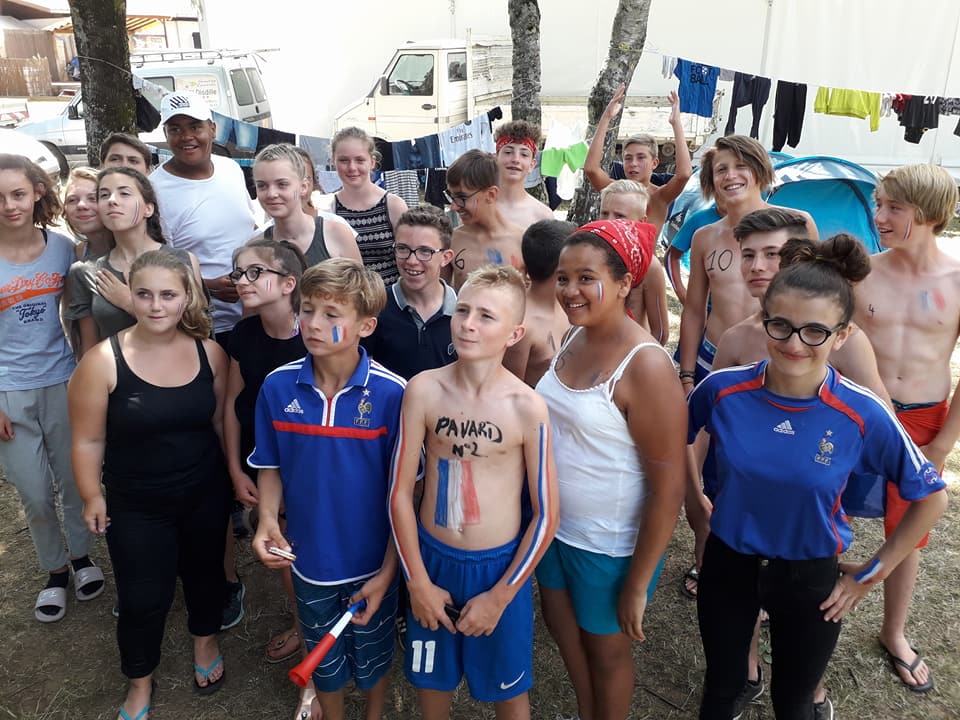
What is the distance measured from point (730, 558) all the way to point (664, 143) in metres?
10.5

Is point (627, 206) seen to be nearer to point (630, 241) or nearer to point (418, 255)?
point (418, 255)

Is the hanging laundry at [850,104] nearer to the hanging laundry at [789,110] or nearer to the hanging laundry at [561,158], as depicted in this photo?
the hanging laundry at [789,110]

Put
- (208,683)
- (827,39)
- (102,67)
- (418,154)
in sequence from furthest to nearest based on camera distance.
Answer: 1. (827,39)
2. (418,154)
3. (102,67)
4. (208,683)

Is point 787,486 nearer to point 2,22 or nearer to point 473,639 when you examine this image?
point 473,639

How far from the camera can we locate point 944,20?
11078 mm

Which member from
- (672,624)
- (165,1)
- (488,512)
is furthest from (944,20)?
(165,1)

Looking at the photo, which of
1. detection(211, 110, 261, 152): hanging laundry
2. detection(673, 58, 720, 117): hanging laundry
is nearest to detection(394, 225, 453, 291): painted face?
detection(211, 110, 261, 152): hanging laundry

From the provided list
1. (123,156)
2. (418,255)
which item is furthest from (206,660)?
(123,156)

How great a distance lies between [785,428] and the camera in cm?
196

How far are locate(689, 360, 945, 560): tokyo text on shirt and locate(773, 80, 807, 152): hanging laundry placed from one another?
8274 millimetres

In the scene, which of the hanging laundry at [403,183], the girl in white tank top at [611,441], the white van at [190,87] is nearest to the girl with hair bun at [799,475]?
the girl in white tank top at [611,441]

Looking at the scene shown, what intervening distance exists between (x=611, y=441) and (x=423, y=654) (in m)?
0.90

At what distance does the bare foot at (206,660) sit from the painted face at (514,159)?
3.04 m

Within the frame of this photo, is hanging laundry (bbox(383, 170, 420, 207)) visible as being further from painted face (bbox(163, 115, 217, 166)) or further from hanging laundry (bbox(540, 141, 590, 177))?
painted face (bbox(163, 115, 217, 166))
